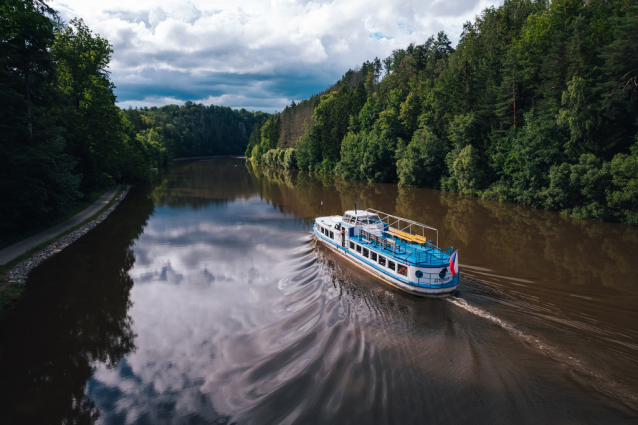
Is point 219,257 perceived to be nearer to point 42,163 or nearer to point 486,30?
point 42,163

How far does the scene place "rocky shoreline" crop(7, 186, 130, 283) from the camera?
21.4 metres

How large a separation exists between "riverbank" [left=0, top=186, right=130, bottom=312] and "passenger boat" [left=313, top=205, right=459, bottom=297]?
65.6 feet

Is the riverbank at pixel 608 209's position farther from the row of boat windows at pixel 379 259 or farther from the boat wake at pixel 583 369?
the row of boat windows at pixel 379 259

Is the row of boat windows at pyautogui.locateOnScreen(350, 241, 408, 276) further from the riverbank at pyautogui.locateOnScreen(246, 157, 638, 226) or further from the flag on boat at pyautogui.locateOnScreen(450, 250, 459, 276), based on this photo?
the riverbank at pyautogui.locateOnScreen(246, 157, 638, 226)

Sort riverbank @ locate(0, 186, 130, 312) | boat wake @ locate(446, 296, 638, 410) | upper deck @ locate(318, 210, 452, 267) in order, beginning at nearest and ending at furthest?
boat wake @ locate(446, 296, 638, 410) < riverbank @ locate(0, 186, 130, 312) < upper deck @ locate(318, 210, 452, 267)

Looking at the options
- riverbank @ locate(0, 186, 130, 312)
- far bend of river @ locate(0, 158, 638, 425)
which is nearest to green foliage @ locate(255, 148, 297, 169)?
riverbank @ locate(0, 186, 130, 312)

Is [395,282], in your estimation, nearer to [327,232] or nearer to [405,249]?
[405,249]

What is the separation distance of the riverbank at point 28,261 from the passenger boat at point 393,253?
65.6 feet

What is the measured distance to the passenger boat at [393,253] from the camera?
61.8ft

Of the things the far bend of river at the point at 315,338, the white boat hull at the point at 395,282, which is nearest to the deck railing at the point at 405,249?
the white boat hull at the point at 395,282

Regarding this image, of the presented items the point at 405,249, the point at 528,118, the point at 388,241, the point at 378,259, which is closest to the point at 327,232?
the point at 388,241

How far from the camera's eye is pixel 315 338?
15.5 meters

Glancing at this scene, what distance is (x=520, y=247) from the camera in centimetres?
2694

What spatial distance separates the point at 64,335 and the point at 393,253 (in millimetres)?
17457
